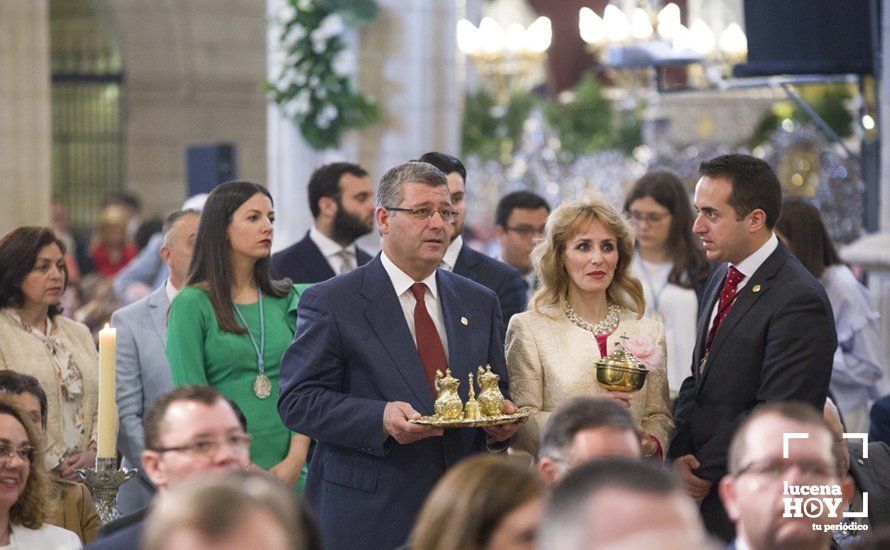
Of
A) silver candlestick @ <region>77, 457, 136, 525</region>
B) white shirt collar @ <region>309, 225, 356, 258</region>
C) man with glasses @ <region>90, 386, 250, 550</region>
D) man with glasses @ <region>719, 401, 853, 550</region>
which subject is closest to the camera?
man with glasses @ <region>719, 401, 853, 550</region>

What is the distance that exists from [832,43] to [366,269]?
168 inches

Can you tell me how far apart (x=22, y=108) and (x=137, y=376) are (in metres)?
4.76

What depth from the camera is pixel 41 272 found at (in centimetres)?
584

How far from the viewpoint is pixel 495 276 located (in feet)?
20.5

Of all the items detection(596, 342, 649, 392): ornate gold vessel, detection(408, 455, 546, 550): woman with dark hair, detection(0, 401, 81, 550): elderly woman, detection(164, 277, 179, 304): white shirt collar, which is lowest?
detection(0, 401, 81, 550): elderly woman

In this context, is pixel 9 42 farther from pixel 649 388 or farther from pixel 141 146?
pixel 141 146

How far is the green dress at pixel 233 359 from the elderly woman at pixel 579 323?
859 mm

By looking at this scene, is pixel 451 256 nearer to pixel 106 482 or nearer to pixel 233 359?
pixel 233 359

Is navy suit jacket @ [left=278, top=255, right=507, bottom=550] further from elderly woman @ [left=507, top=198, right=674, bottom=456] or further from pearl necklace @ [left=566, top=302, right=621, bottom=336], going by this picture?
pearl necklace @ [left=566, top=302, right=621, bottom=336]

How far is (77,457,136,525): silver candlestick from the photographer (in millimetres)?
4172

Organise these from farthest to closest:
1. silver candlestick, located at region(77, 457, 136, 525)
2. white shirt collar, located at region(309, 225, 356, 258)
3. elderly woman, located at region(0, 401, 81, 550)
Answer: white shirt collar, located at region(309, 225, 356, 258) < elderly woman, located at region(0, 401, 81, 550) < silver candlestick, located at region(77, 457, 136, 525)

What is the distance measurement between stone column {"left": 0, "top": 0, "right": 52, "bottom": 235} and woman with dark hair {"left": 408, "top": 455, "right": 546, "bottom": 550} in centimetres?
751

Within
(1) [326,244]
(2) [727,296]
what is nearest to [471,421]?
(2) [727,296]

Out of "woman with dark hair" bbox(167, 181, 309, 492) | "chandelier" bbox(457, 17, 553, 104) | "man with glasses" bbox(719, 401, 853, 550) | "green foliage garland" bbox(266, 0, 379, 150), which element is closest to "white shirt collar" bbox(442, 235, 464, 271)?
"woman with dark hair" bbox(167, 181, 309, 492)
